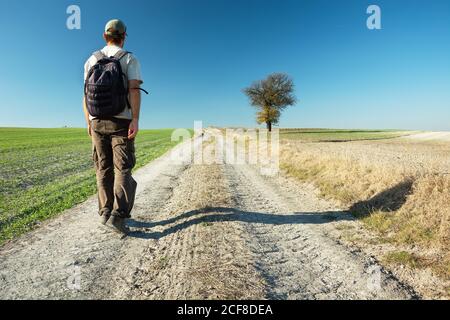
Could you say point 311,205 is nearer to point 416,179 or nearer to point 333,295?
point 416,179

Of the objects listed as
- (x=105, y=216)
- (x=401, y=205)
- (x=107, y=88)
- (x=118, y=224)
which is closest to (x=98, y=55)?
(x=107, y=88)

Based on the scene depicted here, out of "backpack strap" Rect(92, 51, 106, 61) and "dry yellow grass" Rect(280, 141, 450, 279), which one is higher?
"backpack strap" Rect(92, 51, 106, 61)

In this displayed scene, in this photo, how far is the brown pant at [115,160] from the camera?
4.54m

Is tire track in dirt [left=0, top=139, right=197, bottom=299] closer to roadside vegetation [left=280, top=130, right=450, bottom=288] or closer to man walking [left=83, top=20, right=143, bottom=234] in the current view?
man walking [left=83, top=20, right=143, bottom=234]

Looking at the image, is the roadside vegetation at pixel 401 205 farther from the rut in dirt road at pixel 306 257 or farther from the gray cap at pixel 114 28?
the gray cap at pixel 114 28

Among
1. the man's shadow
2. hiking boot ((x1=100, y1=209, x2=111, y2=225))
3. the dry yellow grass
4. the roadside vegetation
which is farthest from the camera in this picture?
the man's shadow

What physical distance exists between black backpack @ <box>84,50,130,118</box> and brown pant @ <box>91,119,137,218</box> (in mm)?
216

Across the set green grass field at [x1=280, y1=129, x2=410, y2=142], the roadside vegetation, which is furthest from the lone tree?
the roadside vegetation

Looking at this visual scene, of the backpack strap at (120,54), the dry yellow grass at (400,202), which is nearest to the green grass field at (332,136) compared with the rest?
the dry yellow grass at (400,202)

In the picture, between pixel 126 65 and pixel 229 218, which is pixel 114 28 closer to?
pixel 126 65

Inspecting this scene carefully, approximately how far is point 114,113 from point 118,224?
1.68 m

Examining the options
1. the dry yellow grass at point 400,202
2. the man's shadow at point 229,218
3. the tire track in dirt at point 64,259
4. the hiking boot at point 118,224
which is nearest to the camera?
the tire track in dirt at point 64,259

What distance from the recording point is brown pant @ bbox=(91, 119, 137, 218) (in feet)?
14.9

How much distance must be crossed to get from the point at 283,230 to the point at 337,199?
8.37 feet
